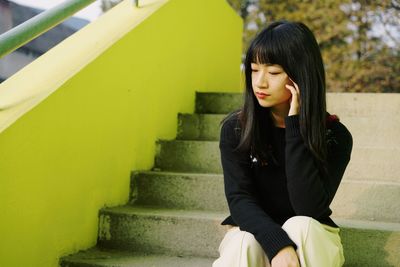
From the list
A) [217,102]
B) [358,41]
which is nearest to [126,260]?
[217,102]

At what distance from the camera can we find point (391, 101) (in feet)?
11.2

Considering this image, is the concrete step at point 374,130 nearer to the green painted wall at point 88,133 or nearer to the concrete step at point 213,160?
the concrete step at point 213,160

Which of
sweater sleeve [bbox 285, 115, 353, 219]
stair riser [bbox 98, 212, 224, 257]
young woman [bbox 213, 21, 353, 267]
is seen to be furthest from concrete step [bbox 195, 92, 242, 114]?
sweater sleeve [bbox 285, 115, 353, 219]

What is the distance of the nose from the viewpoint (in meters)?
1.85

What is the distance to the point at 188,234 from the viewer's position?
247cm

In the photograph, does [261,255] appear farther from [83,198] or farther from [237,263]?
[83,198]

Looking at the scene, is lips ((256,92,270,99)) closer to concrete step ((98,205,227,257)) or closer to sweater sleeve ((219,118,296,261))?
sweater sleeve ((219,118,296,261))

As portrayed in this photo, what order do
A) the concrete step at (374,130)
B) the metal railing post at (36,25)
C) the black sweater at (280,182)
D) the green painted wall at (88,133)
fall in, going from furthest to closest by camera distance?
the concrete step at (374,130) < the green painted wall at (88,133) < the metal railing post at (36,25) < the black sweater at (280,182)

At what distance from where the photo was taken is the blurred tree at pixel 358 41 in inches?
318

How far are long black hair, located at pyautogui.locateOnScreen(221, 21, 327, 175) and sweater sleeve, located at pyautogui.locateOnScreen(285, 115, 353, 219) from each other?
1.2 inches

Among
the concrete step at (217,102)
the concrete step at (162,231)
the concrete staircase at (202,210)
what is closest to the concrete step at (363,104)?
the concrete step at (217,102)

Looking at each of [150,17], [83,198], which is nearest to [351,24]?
[150,17]

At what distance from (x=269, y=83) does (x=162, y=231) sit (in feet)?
3.38

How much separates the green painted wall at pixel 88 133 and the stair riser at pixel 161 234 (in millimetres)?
102
